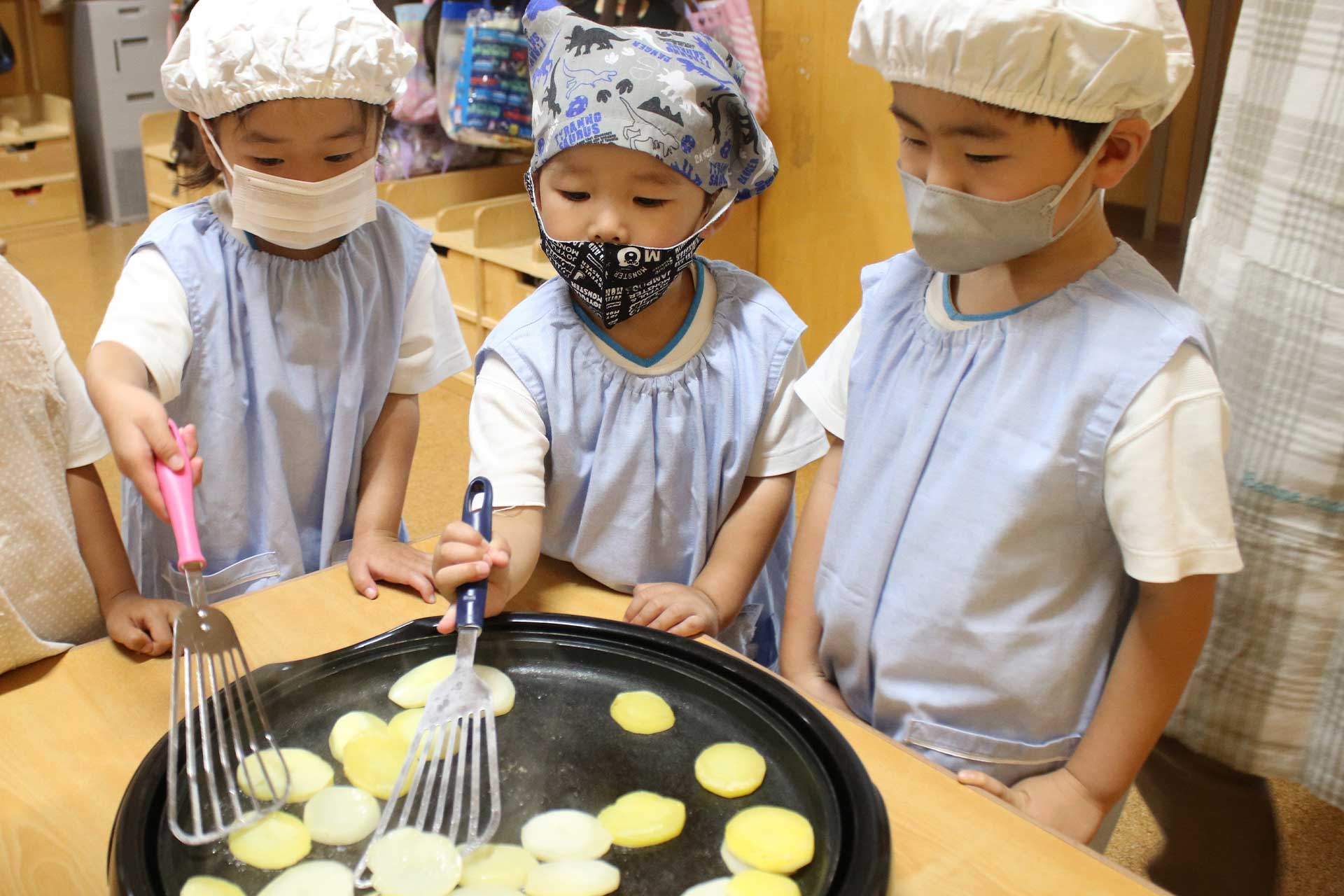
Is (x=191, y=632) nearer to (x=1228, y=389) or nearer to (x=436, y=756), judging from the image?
(x=436, y=756)

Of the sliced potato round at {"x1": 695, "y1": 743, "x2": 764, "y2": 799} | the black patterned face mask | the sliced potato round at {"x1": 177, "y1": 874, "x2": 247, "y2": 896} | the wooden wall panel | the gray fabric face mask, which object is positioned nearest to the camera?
the sliced potato round at {"x1": 177, "y1": 874, "x2": 247, "y2": 896}

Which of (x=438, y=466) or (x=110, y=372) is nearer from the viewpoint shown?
(x=110, y=372)

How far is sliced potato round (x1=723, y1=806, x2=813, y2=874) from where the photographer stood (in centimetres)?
66

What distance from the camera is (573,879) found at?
649mm

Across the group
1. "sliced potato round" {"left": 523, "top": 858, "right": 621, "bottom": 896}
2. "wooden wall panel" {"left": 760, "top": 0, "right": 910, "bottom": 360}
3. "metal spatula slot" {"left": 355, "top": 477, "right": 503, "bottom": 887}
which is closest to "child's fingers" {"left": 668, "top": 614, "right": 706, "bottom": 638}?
"metal spatula slot" {"left": 355, "top": 477, "right": 503, "bottom": 887}

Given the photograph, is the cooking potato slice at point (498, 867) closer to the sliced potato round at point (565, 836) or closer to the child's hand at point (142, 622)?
the sliced potato round at point (565, 836)

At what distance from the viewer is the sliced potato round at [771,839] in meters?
0.66

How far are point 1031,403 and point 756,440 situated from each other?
35 centimetres

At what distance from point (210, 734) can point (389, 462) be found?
56 cm

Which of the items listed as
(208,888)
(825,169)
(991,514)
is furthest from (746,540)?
(825,169)

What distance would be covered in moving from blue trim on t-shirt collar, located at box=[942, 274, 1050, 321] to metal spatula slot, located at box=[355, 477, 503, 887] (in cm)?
45

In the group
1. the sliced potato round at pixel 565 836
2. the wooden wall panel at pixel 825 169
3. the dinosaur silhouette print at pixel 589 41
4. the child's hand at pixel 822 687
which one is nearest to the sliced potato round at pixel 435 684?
the sliced potato round at pixel 565 836

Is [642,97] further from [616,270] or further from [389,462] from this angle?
[389,462]

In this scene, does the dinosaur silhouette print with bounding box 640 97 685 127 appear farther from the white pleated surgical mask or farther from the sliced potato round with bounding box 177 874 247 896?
the sliced potato round with bounding box 177 874 247 896
